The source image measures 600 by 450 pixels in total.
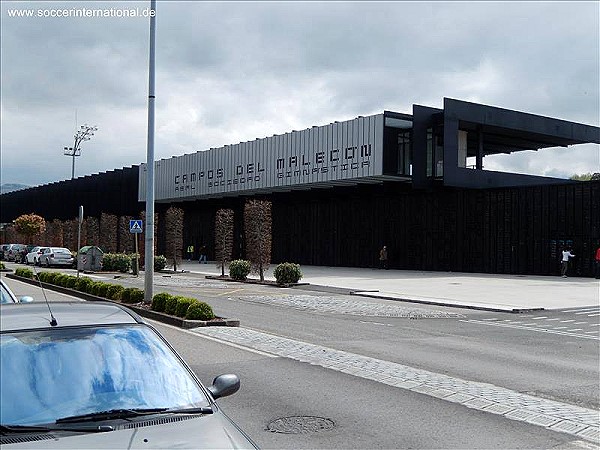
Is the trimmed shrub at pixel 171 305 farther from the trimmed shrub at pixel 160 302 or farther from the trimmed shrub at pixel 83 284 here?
the trimmed shrub at pixel 83 284

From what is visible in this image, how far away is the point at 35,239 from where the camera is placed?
75.0m

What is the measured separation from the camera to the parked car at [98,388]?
141 inches

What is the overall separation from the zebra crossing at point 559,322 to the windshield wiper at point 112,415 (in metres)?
13.5

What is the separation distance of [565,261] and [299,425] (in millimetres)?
32247

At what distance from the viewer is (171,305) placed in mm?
17188

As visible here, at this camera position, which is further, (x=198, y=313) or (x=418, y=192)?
(x=418, y=192)

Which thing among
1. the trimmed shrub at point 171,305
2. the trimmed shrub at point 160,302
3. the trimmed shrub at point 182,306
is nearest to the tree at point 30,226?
the trimmed shrub at point 160,302

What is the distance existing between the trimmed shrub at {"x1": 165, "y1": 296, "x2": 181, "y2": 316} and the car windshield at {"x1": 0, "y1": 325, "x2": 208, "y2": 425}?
41.5ft

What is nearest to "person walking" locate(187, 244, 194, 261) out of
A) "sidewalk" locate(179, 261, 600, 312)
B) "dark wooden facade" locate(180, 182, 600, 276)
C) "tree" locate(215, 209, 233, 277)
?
"dark wooden facade" locate(180, 182, 600, 276)

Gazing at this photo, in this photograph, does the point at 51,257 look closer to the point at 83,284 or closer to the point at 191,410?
the point at 83,284

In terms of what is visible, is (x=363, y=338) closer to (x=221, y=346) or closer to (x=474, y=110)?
(x=221, y=346)

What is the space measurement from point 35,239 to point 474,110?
5253 centimetres

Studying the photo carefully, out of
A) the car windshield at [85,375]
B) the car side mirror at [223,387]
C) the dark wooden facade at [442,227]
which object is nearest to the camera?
the car windshield at [85,375]

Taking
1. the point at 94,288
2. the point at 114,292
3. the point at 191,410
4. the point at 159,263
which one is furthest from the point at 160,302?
the point at 159,263
